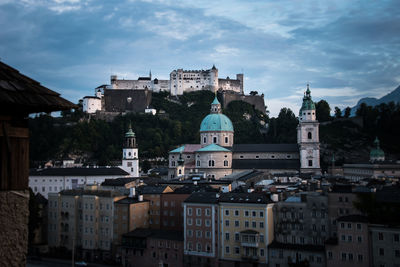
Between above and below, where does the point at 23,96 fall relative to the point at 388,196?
above

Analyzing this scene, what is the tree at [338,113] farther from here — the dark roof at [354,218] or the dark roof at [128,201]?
the dark roof at [354,218]

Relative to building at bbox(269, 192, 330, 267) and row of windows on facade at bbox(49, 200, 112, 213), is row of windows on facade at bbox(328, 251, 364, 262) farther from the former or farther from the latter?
row of windows on facade at bbox(49, 200, 112, 213)

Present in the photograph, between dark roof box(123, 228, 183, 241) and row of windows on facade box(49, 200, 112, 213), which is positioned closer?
dark roof box(123, 228, 183, 241)

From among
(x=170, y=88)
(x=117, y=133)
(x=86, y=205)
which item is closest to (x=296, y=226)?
(x=86, y=205)

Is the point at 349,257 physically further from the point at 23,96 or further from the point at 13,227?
the point at 23,96

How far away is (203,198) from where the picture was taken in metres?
42.9

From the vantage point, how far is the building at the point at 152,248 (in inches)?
1655

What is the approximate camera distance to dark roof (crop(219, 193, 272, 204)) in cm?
3941

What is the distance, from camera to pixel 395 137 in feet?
322

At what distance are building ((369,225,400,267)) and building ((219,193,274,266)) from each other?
9.17 meters

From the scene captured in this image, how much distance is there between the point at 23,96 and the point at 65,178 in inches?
2650

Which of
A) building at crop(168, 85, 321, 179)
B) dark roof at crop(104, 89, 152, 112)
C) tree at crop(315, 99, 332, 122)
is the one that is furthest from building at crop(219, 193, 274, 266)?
dark roof at crop(104, 89, 152, 112)

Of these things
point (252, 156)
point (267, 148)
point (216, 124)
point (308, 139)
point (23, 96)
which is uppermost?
point (216, 124)

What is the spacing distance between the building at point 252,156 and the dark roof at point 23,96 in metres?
67.0
